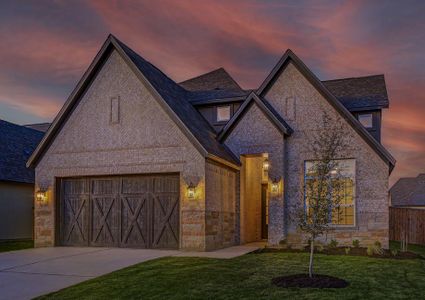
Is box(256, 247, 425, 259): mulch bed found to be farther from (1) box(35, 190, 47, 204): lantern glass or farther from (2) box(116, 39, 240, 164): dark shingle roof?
(1) box(35, 190, 47, 204): lantern glass

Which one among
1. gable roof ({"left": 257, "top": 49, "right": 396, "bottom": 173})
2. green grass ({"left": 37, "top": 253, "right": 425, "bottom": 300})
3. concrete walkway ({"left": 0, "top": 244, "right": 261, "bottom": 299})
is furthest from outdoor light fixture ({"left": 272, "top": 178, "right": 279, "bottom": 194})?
green grass ({"left": 37, "top": 253, "right": 425, "bottom": 300})

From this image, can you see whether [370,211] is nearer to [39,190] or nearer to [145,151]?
[145,151]

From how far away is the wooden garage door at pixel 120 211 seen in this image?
14.8 m

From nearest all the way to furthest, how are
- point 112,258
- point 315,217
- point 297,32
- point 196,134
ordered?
point 315,217 → point 112,258 → point 196,134 → point 297,32

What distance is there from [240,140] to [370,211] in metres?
5.40

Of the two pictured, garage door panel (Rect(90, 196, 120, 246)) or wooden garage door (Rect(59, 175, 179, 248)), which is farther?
garage door panel (Rect(90, 196, 120, 246))

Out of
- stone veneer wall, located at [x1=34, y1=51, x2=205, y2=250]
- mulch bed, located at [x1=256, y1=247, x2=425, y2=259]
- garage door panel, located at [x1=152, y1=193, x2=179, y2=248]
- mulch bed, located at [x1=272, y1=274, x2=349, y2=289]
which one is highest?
stone veneer wall, located at [x1=34, y1=51, x2=205, y2=250]

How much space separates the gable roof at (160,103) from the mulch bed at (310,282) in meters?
5.90

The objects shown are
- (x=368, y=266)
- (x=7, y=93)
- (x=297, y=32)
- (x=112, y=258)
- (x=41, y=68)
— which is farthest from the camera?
(x=7, y=93)

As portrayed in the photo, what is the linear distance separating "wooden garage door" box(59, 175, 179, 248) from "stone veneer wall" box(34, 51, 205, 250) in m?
0.41

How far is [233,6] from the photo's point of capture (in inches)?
583

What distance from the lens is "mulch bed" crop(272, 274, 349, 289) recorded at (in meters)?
8.30

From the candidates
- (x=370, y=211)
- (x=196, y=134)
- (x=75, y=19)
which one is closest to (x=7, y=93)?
(x=75, y=19)

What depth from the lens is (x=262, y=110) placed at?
53.5ft
